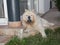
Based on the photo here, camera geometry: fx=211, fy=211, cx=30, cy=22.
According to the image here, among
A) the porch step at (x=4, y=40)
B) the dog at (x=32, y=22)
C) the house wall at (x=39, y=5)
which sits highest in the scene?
the house wall at (x=39, y=5)

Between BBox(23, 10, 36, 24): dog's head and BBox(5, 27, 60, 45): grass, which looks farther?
BBox(23, 10, 36, 24): dog's head

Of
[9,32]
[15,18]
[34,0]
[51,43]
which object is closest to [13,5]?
[15,18]

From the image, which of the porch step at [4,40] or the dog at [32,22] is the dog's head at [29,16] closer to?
the dog at [32,22]

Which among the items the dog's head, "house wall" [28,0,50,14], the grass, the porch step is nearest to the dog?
the dog's head

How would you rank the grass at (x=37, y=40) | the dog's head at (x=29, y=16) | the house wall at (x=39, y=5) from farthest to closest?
the house wall at (x=39, y=5) < the dog's head at (x=29, y=16) < the grass at (x=37, y=40)

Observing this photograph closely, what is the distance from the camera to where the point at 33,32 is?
3.82 m

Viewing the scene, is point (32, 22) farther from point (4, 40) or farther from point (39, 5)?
point (39, 5)

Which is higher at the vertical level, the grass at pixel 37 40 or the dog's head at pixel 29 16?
the dog's head at pixel 29 16

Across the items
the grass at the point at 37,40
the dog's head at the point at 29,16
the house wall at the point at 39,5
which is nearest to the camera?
the grass at the point at 37,40

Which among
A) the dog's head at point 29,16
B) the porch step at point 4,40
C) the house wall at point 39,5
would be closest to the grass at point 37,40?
the porch step at point 4,40

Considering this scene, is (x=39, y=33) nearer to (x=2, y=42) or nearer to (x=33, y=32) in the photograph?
(x=33, y=32)

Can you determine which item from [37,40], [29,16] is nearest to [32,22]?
[29,16]

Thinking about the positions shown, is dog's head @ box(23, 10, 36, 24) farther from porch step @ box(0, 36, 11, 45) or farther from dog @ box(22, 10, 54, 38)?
porch step @ box(0, 36, 11, 45)

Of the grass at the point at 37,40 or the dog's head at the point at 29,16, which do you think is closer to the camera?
the grass at the point at 37,40
